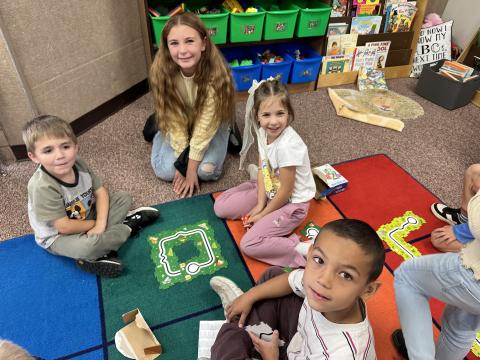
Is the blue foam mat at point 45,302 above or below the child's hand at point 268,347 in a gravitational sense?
below

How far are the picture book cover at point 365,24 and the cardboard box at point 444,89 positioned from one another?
48cm

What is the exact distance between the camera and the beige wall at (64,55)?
1.50m

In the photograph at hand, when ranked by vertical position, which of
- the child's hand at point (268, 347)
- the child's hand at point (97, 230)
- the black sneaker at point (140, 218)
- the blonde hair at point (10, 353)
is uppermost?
the blonde hair at point (10, 353)

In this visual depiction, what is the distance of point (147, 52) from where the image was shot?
217 cm

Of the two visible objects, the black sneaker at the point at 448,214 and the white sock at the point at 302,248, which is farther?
the black sneaker at the point at 448,214

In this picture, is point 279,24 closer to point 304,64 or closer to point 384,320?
point 304,64

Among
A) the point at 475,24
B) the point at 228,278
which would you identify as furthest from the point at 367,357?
the point at 475,24

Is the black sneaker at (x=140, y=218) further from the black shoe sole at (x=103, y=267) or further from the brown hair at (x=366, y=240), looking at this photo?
the brown hair at (x=366, y=240)

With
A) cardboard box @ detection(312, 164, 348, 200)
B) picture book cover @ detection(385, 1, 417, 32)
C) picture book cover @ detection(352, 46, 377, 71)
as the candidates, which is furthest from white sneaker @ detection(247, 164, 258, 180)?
picture book cover @ detection(385, 1, 417, 32)

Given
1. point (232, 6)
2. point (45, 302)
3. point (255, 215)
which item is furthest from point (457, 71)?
point (45, 302)

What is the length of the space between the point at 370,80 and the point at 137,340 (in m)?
2.38

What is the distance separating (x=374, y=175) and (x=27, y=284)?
1605 millimetres

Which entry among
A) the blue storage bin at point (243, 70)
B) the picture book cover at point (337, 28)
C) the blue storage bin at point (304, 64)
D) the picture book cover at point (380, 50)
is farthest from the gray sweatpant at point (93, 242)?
the picture book cover at point (380, 50)

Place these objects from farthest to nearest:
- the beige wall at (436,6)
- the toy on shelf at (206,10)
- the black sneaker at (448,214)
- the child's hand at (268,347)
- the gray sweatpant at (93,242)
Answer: the beige wall at (436,6) → the toy on shelf at (206,10) → the black sneaker at (448,214) → the gray sweatpant at (93,242) → the child's hand at (268,347)
